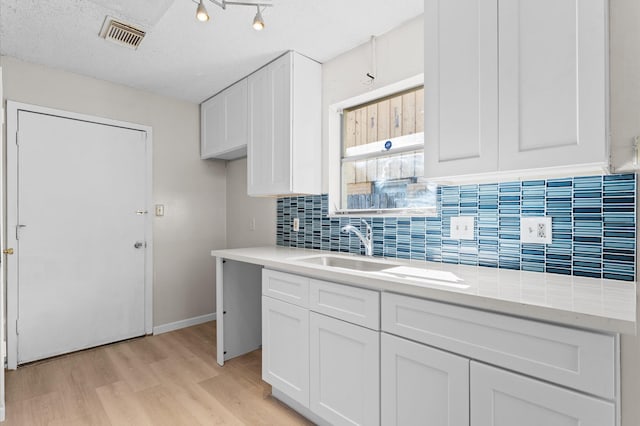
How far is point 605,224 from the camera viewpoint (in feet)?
4.41

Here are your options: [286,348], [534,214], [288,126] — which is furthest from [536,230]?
[288,126]

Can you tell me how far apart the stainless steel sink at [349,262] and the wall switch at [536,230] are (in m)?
0.68

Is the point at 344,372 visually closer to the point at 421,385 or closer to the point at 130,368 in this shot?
the point at 421,385

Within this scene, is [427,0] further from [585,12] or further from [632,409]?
[632,409]

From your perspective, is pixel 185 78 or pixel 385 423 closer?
pixel 385 423

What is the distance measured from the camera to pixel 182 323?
3.43m

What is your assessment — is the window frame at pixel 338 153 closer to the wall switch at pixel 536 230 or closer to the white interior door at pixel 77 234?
the wall switch at pixel 536 230

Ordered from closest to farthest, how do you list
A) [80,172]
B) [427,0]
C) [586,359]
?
[586,359] → [427,0] → [80,172]

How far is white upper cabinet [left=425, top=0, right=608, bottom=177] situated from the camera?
1.14 m

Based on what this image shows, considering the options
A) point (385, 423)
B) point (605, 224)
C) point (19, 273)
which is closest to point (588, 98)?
point (605, 224)

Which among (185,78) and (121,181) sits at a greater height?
(185,78)

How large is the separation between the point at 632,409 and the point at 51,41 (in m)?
3.80

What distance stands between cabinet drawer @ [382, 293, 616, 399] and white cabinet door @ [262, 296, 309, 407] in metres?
0.65

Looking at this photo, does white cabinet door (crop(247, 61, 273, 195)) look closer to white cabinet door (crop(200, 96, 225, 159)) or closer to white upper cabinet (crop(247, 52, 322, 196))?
white upper cabinet (crop(247, 52, 322, 196))
